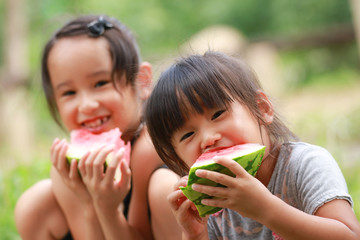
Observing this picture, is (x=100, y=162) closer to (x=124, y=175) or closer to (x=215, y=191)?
(x=124, y=175)

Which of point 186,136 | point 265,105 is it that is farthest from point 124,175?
point 265,105

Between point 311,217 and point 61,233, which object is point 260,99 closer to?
point 311,217

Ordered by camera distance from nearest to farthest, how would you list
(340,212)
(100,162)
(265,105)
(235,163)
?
(235,163), (340,212), (265,105), (100,162)

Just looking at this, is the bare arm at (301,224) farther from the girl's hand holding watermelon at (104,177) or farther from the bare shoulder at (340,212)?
the girl's hand holding watermelon at (104,177)

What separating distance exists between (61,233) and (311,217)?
150 centimetres

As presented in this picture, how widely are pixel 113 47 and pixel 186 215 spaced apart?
1.20m

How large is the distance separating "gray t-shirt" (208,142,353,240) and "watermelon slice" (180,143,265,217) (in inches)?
7.1

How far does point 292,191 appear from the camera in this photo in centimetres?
194

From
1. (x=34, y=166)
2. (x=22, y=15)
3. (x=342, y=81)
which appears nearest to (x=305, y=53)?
(x=342, y=81)

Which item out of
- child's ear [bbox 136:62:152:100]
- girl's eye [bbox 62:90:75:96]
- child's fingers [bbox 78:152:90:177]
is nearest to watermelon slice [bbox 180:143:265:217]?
child's fingers [bbox 78:152:90:177]

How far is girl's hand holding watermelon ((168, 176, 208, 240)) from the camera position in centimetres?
191

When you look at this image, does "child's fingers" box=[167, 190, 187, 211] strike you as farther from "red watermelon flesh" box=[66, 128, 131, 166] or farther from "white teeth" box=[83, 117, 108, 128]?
"white teeth" box=[83, 117, 108, 128]

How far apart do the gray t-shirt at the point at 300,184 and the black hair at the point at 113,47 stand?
3.42 ft

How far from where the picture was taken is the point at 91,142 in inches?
102
